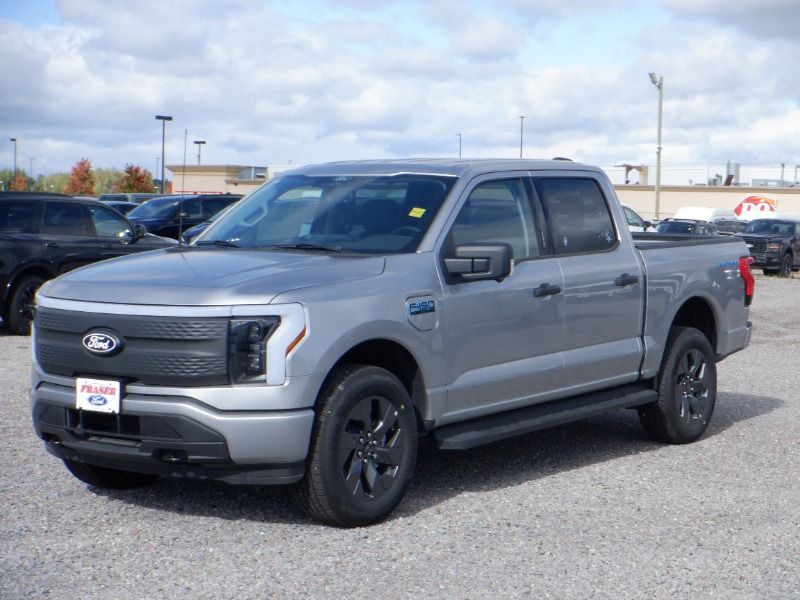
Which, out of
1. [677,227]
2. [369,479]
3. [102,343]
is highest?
[677,227]

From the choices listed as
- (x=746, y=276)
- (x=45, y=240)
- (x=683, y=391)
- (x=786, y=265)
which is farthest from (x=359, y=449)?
(x=786, y=265)

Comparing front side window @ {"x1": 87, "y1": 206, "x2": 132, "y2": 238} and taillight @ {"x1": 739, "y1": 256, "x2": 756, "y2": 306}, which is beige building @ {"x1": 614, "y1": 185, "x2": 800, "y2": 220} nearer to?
front side window @ {"x1": 87, "y1": 206, "x2": 132, "y2": 238}

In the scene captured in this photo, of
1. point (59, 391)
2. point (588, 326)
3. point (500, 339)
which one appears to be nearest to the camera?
point (59, 391)

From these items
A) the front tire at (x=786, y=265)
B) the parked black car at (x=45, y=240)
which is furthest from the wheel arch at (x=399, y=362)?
the front tire at (x=786, y=265)

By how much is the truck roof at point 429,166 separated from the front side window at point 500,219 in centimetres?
12

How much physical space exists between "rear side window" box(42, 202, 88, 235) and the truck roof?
8.58 meters

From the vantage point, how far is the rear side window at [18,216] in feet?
50.3

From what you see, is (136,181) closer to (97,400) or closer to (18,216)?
(18,216)

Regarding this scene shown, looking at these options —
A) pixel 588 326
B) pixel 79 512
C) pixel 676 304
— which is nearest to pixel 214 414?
pixel 79 512

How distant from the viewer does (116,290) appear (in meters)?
6.04

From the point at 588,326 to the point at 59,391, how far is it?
3.38 m

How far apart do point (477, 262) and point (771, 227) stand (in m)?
30.8

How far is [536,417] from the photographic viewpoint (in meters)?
7.47

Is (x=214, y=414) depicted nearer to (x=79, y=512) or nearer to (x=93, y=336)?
(x=93, y=336)
